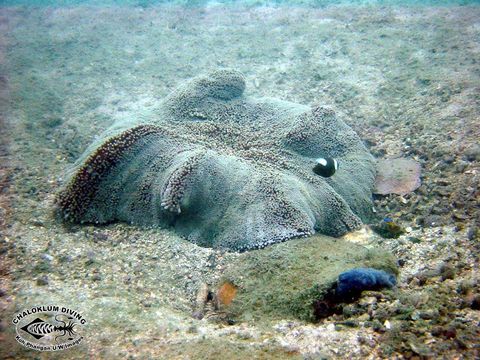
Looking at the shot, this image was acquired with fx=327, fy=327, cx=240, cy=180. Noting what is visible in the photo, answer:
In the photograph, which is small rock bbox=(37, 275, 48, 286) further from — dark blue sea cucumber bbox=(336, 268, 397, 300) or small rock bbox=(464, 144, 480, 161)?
small rock bbox=(464, 144, 480, 161)

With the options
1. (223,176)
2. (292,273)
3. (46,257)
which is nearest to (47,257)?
(46,257)

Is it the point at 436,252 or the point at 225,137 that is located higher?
the point at 225,137

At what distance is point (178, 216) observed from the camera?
3811 mm

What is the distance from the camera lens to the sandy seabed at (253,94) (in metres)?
2.36

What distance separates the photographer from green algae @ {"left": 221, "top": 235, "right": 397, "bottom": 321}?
279cm

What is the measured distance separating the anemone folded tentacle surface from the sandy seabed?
291mm

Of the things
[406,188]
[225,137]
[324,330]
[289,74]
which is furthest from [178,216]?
[289,74]

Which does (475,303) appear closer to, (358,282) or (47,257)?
(358,282)

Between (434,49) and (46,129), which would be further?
(434,49)

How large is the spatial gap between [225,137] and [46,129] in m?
4.29

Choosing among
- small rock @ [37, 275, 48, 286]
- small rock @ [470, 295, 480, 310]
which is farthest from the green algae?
small rock @ [37, 275, 48, 286]

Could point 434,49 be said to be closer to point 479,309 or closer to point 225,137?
point 225,137

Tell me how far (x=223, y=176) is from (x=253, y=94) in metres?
4.23

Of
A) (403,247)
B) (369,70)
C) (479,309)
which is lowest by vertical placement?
(403,247)
